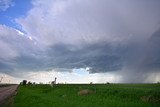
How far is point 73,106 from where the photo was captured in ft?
91.8

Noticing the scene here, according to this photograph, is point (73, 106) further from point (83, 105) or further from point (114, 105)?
point (114, 105)

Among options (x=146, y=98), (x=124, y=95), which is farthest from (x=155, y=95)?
(x=124, y=95)

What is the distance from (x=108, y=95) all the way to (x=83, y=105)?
28.4ft

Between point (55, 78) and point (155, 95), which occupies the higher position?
point (55, 78)

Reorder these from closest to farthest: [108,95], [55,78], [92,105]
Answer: [92,105] < [108,95] < [55,78]

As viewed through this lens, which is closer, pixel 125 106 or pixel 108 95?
pixel 125 106

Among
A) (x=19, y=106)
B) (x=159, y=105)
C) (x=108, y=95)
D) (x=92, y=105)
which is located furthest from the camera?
(x=108, y=95)

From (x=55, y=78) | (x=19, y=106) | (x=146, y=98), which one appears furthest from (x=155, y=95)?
(x=55, y=78)

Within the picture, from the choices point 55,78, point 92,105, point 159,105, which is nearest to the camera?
point 159,105

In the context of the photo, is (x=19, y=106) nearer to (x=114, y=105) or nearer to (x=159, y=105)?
(x=114, y=105)

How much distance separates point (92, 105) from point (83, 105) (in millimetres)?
879

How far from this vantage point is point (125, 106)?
84.7 feet

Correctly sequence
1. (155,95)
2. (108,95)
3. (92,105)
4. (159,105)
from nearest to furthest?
(159,105) < (92,105) < (155,95) < (108,95)

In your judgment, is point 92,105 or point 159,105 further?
point 92,105
